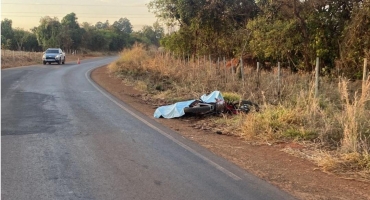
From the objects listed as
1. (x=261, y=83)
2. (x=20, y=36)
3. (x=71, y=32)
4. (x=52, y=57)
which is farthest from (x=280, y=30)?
(x=20, y=36)

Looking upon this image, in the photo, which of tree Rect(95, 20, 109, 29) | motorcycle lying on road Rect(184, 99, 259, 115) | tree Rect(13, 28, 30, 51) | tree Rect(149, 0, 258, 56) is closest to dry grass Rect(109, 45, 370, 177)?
motorcycle lying on road Rect(184, 99, 259, 115)

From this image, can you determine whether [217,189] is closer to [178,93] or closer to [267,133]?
[267,133]

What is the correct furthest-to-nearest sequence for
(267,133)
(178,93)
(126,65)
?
(126,65), (178,93), (267,133)

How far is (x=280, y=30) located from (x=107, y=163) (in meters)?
14.9

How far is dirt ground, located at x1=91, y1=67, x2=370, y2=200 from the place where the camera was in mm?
5520

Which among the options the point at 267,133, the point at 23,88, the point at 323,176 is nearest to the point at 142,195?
the point at 323,176

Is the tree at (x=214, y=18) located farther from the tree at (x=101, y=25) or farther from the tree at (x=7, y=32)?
the tree at (x=101, y=25)

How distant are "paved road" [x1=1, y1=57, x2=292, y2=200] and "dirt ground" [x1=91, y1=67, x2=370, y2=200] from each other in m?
0.26

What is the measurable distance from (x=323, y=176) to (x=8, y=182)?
4235 mm

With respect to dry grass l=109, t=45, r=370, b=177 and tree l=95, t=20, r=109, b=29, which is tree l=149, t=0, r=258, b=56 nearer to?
dry grass l=109, t=45, r=370, b=177

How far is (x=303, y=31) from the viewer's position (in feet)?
64.0

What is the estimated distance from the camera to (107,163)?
21.5ft

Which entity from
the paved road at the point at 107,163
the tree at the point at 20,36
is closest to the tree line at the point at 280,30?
the paved road at the point at 107,163

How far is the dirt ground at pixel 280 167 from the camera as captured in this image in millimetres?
5520
